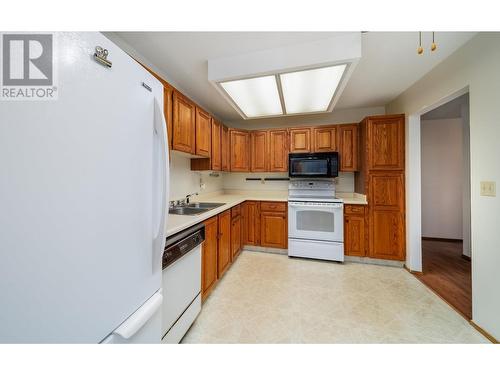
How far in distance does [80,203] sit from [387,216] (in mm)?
3319

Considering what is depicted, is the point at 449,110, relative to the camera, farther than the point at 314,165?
Yes

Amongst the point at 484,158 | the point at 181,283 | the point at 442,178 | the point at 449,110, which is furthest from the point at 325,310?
the point at 449,110

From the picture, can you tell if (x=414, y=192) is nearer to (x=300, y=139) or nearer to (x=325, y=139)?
(x=325, y=139)

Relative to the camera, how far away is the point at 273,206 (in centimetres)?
311

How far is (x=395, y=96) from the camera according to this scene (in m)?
2.84

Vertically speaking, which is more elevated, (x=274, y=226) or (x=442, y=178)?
(x=442, y=178)

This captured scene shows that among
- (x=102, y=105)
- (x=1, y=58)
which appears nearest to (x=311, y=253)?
(x=102, y=105)

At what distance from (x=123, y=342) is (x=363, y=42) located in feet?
8.89

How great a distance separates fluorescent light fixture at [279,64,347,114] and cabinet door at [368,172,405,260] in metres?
1.36

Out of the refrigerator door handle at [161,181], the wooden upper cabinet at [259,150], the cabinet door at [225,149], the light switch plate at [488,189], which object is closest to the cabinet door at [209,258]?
the refrigerator door handle at [161,181]

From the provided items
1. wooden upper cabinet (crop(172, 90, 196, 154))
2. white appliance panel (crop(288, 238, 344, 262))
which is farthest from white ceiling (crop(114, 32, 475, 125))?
white appliance panel (crop(288, 238, 344, 262))

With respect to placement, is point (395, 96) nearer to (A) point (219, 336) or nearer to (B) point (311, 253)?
(B) point (311, 253)

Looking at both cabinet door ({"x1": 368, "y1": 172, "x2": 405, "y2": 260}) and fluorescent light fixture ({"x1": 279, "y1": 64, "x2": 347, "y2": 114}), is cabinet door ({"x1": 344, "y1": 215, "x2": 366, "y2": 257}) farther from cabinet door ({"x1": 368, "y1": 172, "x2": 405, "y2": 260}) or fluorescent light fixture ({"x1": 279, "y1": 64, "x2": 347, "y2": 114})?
fluorescent light fixture ({"x1": 279, "y1": 64, "x2": 347, "y2": 114})

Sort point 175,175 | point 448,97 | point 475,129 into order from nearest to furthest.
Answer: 1. point 475,129
2. point 448,97
3. point 175,175
